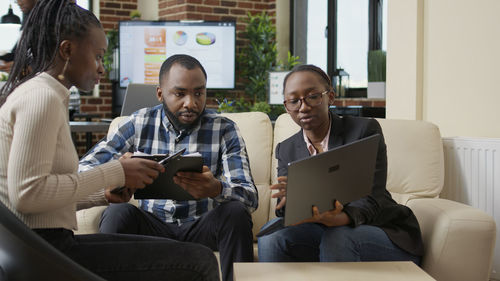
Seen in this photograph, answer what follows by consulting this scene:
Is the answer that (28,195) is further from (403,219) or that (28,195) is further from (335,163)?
(403,219)

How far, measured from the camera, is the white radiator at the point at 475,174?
2.55 metres

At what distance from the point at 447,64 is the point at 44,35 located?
2.21 metres

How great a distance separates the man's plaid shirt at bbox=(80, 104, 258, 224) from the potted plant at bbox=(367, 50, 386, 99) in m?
2.61

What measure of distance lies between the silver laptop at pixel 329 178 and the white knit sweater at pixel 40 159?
501mm

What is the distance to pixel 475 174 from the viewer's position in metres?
2.63

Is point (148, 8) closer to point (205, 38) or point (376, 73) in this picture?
point (205, 38)

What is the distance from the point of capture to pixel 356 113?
4207 millimetres

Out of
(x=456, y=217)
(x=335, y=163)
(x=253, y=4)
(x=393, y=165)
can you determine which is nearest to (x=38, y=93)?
(x=335, y=163)

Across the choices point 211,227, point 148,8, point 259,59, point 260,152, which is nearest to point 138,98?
point 260,152

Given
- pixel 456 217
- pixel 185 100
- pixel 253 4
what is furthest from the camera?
pixel 253 4

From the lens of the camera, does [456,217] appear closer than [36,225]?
No

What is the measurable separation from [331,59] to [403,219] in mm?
3883

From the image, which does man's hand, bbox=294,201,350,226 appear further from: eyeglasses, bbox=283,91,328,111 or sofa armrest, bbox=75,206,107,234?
sofa armrest, bbox=75,206,107,234

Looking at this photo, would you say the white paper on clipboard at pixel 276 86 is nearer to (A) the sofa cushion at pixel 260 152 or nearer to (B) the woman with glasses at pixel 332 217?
(A) the sofa cushion at pixel 260 152
